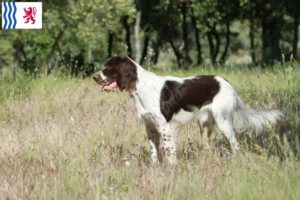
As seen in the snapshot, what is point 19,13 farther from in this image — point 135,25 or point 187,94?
point 187,94

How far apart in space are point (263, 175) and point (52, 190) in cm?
176

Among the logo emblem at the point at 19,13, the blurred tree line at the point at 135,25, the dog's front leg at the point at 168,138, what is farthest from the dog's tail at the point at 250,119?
the logo emblem at the point at 19,13

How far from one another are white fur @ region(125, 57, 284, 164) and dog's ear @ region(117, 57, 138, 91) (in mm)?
62

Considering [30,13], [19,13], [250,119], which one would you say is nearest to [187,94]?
[250,119]

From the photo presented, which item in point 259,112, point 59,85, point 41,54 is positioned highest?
A: point 259,112

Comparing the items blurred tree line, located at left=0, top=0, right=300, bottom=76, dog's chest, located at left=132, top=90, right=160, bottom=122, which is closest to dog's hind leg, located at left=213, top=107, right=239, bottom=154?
dog's chest, located at left=132, top=90, right=160, bottom=122

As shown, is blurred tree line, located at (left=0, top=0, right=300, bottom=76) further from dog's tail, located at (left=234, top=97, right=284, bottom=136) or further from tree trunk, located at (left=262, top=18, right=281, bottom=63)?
dog's tail, located at (left=234, top=97, right=284, bottom=136)

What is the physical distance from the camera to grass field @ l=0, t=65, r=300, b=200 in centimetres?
474

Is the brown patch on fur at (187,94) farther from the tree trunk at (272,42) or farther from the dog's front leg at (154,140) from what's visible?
the tree trunk at (272,42)

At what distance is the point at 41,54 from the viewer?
45.8m

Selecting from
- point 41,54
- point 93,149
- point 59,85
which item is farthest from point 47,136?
point 41,54

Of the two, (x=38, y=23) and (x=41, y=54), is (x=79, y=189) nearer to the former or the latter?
(x=38, y=23)

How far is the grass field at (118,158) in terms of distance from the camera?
4742mm

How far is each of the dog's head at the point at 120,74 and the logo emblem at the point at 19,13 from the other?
13693mm
